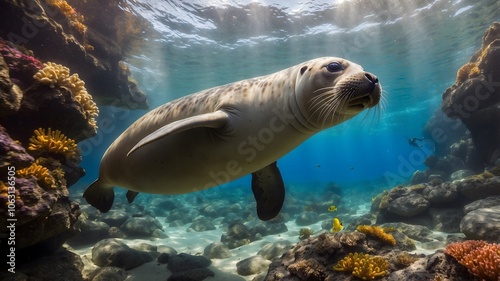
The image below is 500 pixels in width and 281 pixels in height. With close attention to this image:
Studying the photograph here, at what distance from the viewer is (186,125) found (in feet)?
8.76

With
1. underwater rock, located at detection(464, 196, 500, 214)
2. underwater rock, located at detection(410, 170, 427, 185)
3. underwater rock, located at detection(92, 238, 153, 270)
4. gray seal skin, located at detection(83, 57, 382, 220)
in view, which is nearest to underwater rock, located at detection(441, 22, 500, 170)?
underwater rock, located at detection(464, 196, 500, 214)

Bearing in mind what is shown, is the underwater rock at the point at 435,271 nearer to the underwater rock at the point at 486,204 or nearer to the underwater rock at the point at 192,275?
the underwater rock at the point at 192,275

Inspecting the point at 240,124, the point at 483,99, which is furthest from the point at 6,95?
the point at 483,99

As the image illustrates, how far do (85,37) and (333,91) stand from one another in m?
10.8

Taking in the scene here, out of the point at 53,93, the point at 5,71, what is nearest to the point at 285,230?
the point at 53,93

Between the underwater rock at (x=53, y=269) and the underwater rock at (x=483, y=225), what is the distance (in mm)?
7708

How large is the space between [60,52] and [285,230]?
409 inches

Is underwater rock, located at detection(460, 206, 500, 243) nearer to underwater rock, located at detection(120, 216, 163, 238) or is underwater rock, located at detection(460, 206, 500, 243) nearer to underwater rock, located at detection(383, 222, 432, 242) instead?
underwater rock, located at detection(383, 222, 432, 242)

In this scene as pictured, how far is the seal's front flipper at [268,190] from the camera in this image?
14.7ft

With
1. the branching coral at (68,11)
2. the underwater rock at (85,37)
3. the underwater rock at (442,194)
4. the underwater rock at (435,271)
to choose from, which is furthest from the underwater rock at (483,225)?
the branching coral at (68,11)

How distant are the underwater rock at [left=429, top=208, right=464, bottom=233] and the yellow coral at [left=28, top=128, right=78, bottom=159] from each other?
10259mm

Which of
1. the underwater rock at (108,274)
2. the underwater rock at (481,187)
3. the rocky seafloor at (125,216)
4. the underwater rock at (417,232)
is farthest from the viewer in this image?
the underwater rock at (481,187)

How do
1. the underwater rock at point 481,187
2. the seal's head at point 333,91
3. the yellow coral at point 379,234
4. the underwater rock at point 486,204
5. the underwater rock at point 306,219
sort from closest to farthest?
the seal's head at point 333,91, the yellow coral at point 379,234, the underwater rock at point 486,204, the underwater rock at point 481,187, the underwater rock at point 306,219

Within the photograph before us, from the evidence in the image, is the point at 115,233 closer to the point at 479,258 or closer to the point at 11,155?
the point at 11,155
